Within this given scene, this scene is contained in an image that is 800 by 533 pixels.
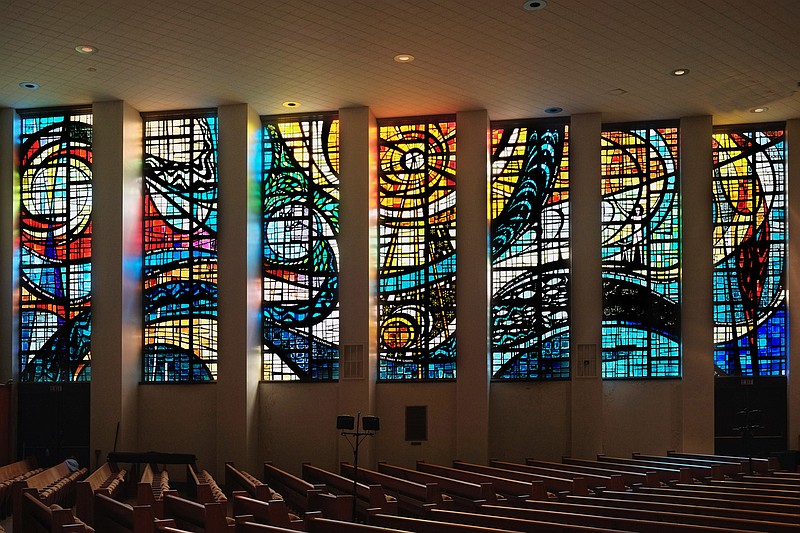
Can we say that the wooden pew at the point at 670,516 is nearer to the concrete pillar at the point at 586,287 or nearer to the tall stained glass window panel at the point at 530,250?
the concrete pillar at the point at 586,287

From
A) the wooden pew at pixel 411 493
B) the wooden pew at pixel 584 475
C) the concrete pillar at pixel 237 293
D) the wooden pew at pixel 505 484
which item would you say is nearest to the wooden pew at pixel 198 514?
the wooden pew at pixel 411 493

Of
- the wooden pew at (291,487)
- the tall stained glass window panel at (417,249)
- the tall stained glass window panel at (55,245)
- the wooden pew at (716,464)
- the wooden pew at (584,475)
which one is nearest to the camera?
the wooden pew at (584,475)

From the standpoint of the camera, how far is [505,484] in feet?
26.0

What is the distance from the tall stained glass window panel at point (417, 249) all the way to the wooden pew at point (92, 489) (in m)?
3.85

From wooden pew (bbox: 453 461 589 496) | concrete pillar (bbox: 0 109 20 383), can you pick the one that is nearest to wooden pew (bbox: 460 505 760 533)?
wooden pew (bbox: 453 461 589 496)

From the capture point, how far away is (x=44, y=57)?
9961 mm

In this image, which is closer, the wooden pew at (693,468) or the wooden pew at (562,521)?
the wooden pew at (562,521)

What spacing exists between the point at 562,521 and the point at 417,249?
281 inches

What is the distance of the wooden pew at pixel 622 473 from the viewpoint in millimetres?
8031


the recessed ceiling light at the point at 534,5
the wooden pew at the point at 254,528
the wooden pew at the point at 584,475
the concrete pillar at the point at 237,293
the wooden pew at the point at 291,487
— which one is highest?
the recessed ceiling light at the point at 534,5

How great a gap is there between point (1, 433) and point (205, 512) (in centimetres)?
703

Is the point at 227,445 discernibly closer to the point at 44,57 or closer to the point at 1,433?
the point at 1,433

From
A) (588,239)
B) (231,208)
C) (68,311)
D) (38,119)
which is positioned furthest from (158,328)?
(588,239)

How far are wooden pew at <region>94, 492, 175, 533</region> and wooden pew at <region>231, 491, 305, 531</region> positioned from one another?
60 centimetres
